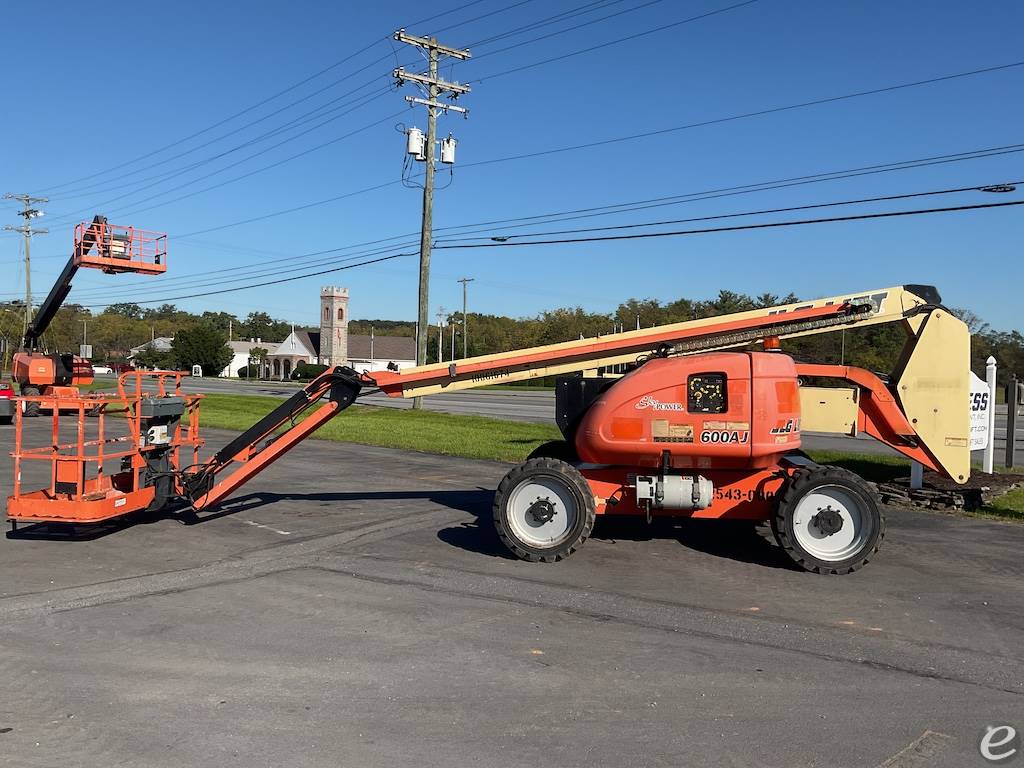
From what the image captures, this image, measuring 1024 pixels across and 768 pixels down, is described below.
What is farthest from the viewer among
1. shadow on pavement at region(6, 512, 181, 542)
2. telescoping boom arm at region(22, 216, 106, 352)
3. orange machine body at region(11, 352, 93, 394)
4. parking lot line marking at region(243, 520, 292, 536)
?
orange machine body at region(11, 352, 93, 394)

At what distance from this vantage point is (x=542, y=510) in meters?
8.96

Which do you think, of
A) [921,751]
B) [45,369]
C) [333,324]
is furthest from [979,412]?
[333,324]

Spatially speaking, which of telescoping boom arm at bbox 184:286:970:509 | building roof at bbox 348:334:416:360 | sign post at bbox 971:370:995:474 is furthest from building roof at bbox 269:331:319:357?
telescoping boom arm at bbox 184:286:970:509

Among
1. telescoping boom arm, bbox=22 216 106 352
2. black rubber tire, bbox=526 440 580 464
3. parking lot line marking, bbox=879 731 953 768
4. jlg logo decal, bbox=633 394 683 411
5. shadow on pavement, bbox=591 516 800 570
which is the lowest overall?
parking lot line marking, bbox=879 731 953 768

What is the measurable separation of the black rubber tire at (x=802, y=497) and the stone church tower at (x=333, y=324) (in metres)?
104

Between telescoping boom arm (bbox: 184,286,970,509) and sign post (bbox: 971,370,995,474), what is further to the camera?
sign post (bbox: 971,370,995,474)

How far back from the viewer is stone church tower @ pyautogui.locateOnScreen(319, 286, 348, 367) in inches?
4343

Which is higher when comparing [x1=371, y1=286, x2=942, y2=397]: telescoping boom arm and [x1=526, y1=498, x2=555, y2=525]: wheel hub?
[x1=371, y1=286, x2=942, y2=397]: telescoping boom arm

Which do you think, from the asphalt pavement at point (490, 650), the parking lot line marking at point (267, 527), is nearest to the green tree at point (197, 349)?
the parking lot line marking at point (267, 527)

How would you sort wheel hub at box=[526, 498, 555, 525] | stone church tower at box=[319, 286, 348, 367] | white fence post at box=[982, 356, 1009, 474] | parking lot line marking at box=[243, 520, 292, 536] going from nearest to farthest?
wheel hub at box=[526, 498, 555, 525], parking lot line marking at box=[243, 520, 292, 536], white fence post at box=[982, 356, 1009, 474], stone church tower at box=[319, 286, 348, 367]

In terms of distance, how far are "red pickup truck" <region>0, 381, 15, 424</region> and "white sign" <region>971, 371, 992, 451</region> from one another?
24.9 m

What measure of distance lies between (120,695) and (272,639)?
51.3 inches

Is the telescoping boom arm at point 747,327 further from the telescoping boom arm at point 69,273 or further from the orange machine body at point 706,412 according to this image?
the telescoping boom arm at point 69,273

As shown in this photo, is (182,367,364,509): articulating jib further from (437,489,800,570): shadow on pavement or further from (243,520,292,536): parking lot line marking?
(437,489,800,570): shadow on pavement
